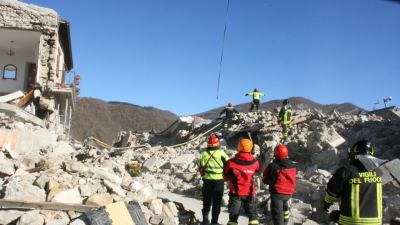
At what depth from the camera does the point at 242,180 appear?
23.1ft

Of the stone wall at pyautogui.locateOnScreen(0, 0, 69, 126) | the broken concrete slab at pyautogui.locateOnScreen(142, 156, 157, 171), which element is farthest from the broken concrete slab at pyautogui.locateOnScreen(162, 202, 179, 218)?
the stone wall at pyautogui.locateOnScreen(0, 0, 69, 126)

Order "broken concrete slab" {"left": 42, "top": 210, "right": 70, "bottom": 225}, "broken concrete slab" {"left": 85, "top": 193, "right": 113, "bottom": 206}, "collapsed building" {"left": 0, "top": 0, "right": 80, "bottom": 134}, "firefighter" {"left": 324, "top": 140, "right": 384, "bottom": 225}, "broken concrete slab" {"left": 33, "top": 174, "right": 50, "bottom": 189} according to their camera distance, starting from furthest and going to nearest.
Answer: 1. "collapsed building" {"left": 0, "top": 0, "right": 80, "bottom": 134}
2. "broken concrete slab" {"left": 33, "top": 174, "right": 50, "bottom": 189}
3. "broken concrete slab" {"left": 85, "top": 193, "right": 113, "bottom": 206}
4. "broken concrete slab" {"left": 42, "top": 210, "right": 70, "bottom": 225}
5. "firefighter" {"left": 324, "top": 140, "right": 384, "bottom": 225}

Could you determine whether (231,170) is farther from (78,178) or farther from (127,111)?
(127,111)

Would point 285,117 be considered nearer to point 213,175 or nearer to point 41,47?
point 213,175

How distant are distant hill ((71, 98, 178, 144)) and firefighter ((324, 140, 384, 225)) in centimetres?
4669

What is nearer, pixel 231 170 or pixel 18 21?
pixel 231 170

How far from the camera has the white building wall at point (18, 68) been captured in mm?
22759

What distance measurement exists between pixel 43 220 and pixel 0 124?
783 centimetres

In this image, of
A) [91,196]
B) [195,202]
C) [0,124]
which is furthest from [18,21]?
[91,196]

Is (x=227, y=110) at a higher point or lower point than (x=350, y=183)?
higher

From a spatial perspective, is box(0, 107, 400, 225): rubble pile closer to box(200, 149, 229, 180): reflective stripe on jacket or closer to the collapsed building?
box(200, 149, 229, 180): reflective stripe on jacket

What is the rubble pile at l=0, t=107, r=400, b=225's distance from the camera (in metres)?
7.89

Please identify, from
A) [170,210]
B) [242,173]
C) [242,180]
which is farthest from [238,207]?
[170,210]

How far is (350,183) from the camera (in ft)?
15.2
